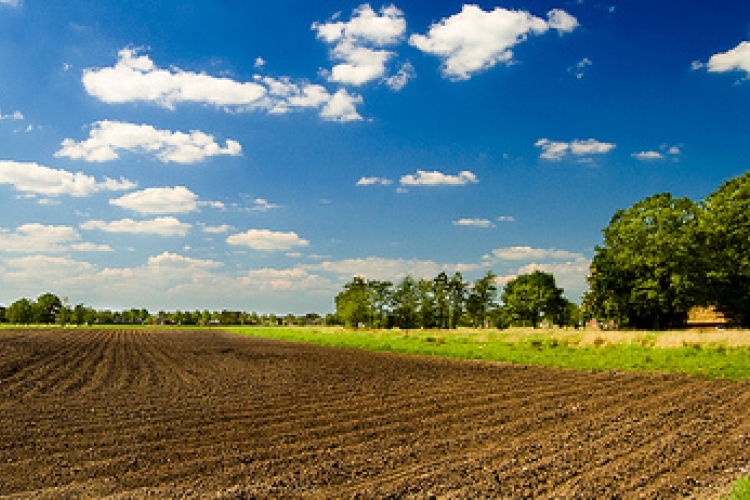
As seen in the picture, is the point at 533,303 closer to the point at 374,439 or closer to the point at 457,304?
the point at 457,304

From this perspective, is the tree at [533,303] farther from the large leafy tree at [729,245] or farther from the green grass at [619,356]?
the green grass at [619,356]

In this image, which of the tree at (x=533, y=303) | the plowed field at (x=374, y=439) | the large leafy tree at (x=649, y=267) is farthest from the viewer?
the tree at (x=533, y=303)

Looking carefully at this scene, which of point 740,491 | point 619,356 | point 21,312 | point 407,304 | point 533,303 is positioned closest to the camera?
point 740,491

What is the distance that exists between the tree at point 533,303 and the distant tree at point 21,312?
131130 mm

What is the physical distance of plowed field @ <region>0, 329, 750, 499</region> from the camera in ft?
27.0

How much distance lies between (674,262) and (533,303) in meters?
43.9

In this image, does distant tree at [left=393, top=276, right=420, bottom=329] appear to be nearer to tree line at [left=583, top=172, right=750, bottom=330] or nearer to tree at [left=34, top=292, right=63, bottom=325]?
tree line at [left=583, top=172, right=750, bottom=330]

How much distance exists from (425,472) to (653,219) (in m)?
57.7

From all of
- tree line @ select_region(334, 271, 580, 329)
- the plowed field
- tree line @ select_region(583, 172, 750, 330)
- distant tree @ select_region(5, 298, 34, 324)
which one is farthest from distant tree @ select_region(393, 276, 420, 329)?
distant tree @ select_region(5, 298, 34, 324)

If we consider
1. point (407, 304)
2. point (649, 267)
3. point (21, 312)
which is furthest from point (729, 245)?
point (21, 312)

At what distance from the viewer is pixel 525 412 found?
→ 47.7 ft

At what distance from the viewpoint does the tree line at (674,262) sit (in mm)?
50875

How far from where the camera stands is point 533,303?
97.5 m

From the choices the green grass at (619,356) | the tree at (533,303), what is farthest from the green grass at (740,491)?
the tree at (533,303)
